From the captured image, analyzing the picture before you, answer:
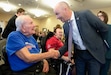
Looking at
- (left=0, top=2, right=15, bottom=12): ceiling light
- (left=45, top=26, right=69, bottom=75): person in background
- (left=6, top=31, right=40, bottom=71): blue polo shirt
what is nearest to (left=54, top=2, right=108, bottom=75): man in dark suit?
(left=6, top=31, right=40, bottom=71): blue polo shirt

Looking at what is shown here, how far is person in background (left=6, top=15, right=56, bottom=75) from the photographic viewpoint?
1631 mm

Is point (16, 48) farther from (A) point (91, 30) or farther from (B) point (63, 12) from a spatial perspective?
(A) point (91, 30)

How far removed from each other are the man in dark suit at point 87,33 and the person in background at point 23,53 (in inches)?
13.5

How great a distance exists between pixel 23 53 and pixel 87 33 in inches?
26.8

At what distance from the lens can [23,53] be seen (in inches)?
63.7

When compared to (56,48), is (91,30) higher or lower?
higher

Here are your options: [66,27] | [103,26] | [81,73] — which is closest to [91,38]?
[103,26]

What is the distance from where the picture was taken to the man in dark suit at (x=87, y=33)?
1858mm

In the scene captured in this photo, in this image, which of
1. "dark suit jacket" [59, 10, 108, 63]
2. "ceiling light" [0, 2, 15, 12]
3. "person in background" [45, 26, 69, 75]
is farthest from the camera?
"ceiling light" [0, 2, 15, 12]

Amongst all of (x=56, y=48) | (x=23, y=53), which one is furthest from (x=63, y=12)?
(x=56, y=48)

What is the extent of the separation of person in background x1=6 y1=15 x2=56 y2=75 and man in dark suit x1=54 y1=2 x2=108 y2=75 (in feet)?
1.12

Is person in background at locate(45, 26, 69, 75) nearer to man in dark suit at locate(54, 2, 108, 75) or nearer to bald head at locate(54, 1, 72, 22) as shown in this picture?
man in dark suit at locate(54, 2, 108, 75)

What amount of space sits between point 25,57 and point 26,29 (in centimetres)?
34

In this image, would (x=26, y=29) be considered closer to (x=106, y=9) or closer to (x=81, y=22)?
(x=81, y=22)
